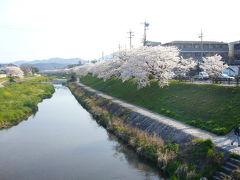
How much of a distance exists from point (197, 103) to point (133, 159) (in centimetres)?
1075

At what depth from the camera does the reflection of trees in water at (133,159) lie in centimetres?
2209

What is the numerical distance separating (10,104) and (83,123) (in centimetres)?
1463

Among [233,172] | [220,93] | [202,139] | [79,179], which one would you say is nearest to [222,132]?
[202,139]

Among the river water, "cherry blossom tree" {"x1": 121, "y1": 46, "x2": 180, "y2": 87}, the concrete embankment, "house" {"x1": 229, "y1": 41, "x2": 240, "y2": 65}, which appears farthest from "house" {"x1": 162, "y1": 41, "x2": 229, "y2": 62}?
the river water

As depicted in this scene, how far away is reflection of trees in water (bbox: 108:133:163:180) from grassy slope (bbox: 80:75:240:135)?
18.8 ft

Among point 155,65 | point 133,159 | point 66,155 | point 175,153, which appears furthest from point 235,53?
point 66,155

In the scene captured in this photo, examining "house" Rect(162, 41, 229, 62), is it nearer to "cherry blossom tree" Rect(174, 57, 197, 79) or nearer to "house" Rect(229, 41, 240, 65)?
"house" Rect(229, 41, 240, 65)

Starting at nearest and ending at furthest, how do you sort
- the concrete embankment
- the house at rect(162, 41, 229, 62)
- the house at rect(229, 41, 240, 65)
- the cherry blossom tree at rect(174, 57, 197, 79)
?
the concrete embankment, the cherry blossom tree at rect(174, 57, 197, 79), the house at rect(229, 41, 240, 65), the house at rect(162, 41, 229, 62)

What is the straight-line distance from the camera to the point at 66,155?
26.7 meters

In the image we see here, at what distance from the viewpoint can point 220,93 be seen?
102ft

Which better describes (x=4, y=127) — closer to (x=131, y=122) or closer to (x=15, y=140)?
(x=15, y=140)

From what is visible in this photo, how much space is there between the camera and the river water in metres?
22.0

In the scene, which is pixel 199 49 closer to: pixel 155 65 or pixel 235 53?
pixel 235 53

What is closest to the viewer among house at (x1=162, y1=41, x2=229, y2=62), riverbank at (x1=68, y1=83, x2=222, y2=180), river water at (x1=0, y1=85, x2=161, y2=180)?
riverbank at (x1=68, y1=83, x2=222, y2=180)
